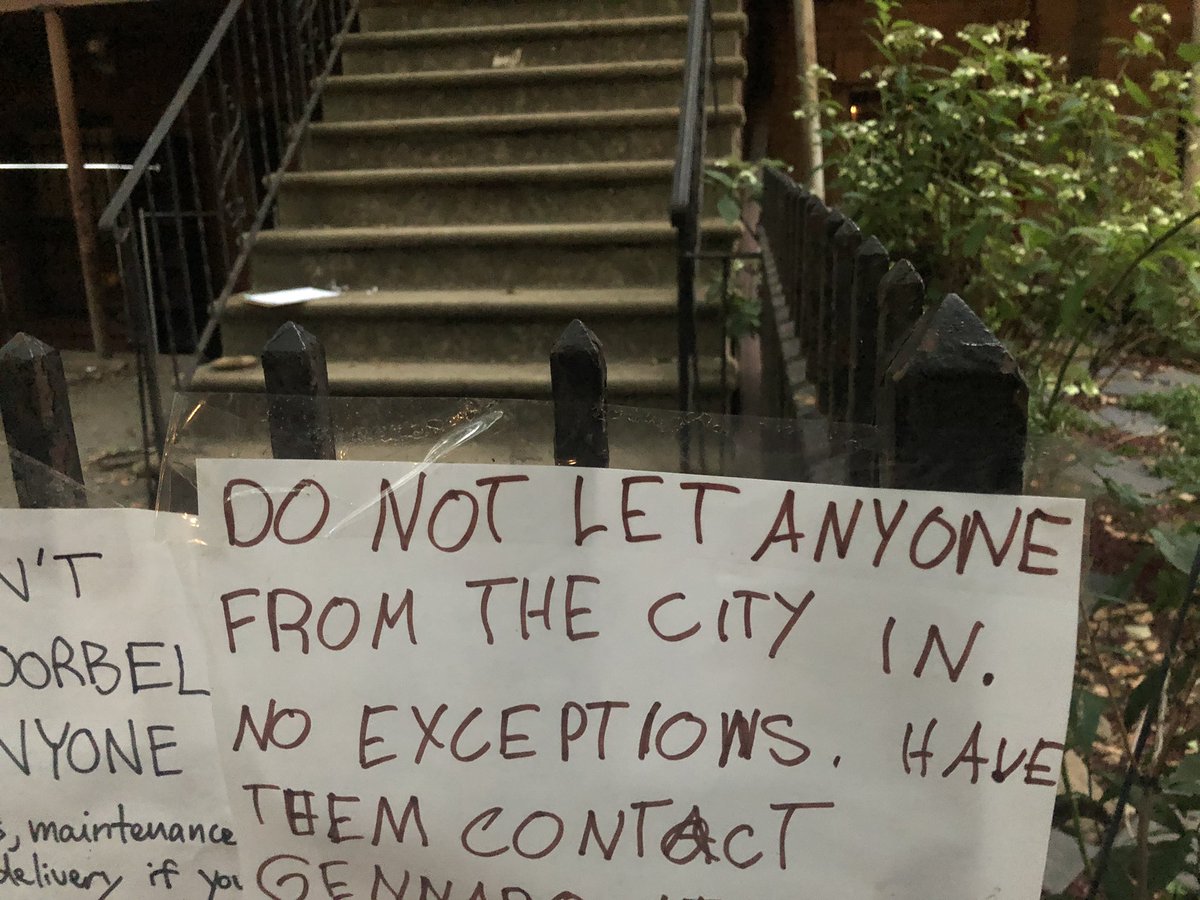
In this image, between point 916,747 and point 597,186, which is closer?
point 916,747

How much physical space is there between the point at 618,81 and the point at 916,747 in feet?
12.6

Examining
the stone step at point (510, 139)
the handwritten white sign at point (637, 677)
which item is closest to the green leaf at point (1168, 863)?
the handwritten white sign at point (637, 677)

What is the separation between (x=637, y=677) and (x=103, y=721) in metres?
0.55

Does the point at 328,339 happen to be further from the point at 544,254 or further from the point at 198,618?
the point at 198,618

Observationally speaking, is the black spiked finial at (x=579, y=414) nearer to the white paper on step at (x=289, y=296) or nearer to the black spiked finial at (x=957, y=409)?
the black spiked finial at (x=957, y=409)

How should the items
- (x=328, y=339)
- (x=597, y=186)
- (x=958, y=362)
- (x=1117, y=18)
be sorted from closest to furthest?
(x=958, y=362) → (x=328, y=339) → (x=597, y=186) → (x=1117, y=18)

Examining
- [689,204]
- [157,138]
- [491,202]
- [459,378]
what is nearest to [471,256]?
[491,202]

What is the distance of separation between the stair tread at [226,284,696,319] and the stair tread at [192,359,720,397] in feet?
0.61

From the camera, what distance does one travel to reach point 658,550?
2.56ft

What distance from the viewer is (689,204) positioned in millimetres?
2473

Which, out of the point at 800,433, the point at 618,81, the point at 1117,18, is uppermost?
the point at 1117,18


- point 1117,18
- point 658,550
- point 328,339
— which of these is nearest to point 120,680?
point 658,550

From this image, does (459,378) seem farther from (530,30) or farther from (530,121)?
(530,30)

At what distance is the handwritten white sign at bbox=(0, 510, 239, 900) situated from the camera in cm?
87
